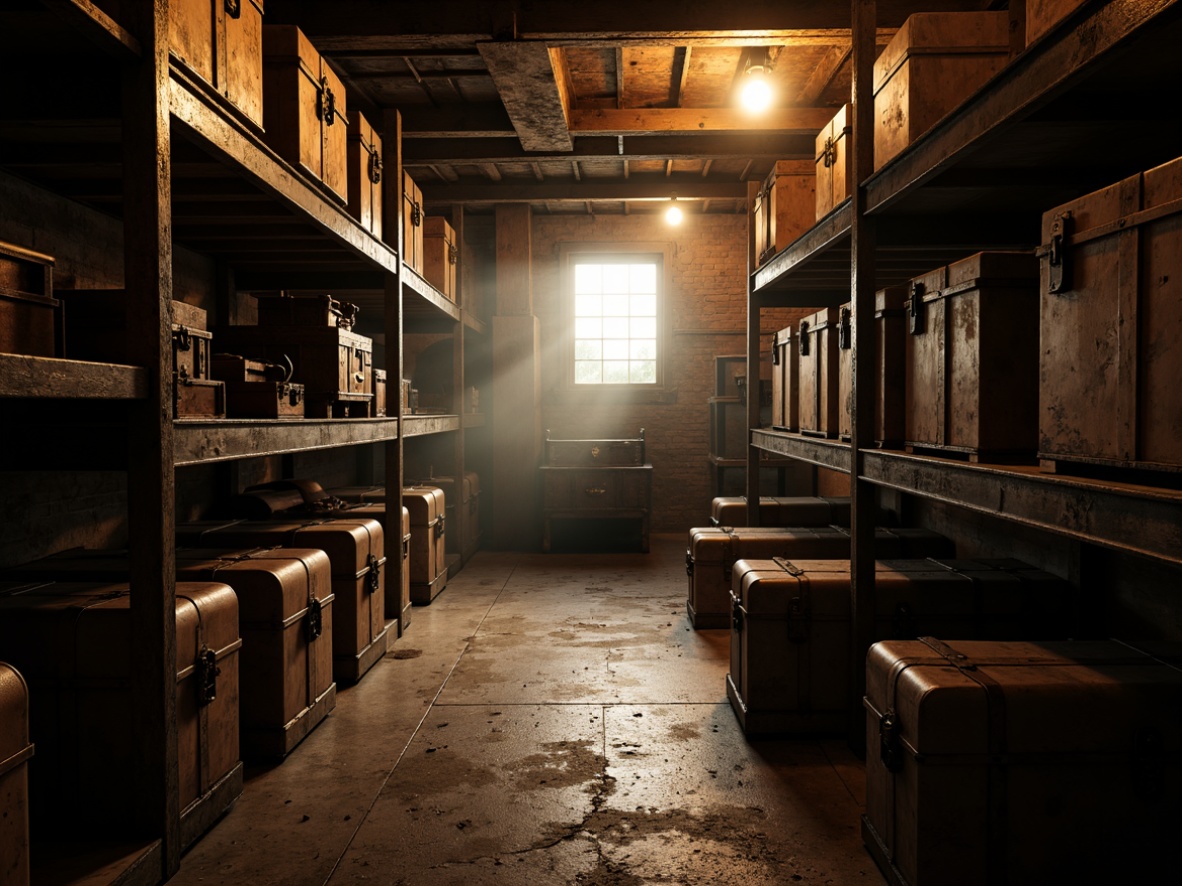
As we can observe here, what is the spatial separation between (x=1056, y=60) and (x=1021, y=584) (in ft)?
7.71

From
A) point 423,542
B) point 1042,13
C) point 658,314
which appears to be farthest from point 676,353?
point 1042,13

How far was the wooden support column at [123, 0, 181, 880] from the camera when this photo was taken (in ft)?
7.81

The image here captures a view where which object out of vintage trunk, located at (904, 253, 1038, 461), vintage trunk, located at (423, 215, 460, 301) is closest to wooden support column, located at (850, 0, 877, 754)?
vintage trunk, located at (904, 253, 1038, 461)

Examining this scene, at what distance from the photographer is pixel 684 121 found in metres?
6.65

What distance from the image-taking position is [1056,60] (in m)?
1.96

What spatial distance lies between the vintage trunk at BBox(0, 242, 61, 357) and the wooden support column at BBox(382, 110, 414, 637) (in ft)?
10.1

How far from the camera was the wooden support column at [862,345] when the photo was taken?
3.38 metres

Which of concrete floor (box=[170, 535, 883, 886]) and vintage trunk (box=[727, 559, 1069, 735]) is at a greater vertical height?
vintage trunk (box=[727, 559, 1069, 735])

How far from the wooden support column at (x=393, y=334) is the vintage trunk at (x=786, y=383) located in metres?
2.48

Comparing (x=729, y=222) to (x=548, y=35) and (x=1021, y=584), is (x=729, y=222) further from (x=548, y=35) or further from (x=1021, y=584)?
(x=1021, y=584)

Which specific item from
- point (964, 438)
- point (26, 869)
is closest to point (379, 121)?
point (964, 438)

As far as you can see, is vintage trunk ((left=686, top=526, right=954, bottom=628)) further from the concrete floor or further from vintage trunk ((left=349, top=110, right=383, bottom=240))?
vintage trunk ((left=349, top=110, right=383, bottom=240))

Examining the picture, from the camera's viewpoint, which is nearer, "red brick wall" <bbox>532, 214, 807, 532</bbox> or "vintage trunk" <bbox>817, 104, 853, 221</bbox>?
"vintage trunk" <bbox>817, 104, 853, 221</bbox>

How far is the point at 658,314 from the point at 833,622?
707cm
